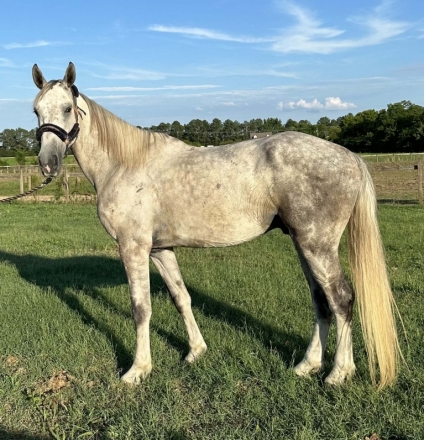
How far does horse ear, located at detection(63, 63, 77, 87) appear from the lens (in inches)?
135

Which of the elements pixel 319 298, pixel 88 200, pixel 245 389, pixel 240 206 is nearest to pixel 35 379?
pixel 245 389

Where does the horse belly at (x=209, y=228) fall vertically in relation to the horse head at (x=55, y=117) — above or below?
below

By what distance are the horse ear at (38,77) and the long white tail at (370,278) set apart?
8.63 feet

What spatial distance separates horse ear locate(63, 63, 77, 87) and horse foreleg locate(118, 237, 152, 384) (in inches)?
52.9

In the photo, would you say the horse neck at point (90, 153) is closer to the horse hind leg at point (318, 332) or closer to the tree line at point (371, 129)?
the horse hind leg at point (318, 332)

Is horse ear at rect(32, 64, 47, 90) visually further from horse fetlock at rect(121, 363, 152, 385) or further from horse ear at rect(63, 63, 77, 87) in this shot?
horse fetlock at rect(121, 363, 152, 385)

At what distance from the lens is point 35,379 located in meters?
3.44

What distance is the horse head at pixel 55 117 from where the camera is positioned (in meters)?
3.28

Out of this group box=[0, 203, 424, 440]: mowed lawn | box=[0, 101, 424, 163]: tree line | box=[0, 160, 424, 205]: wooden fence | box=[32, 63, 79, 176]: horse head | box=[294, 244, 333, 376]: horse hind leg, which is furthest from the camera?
box=[0, 101, 424, 163]: tree line

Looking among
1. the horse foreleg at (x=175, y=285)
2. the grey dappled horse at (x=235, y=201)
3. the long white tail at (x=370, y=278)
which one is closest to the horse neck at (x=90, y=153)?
the grey dappled horse at (x=235, y=201)

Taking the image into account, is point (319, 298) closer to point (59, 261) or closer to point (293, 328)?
point (293, 328)

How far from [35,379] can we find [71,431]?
2.84 ft

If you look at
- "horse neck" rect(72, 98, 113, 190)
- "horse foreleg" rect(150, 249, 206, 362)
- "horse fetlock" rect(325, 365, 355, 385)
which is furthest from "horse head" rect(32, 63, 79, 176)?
"horse fetlock" rect(325, 365, 355, 385)

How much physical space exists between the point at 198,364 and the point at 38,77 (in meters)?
2.71
